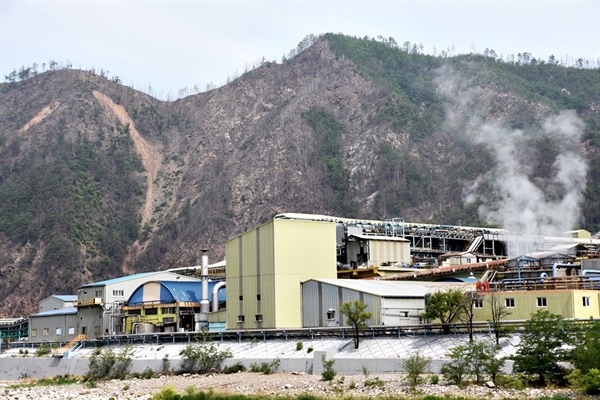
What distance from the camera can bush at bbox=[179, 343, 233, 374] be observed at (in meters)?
49.5

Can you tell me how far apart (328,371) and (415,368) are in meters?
5.59

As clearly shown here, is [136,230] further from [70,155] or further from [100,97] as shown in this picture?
[100,97]

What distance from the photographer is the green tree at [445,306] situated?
44875 mm

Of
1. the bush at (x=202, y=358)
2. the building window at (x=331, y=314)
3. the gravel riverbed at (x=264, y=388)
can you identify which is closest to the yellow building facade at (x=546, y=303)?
the gravel riverbed at (x=264, y=388)

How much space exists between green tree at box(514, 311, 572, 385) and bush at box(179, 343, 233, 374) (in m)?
19.5

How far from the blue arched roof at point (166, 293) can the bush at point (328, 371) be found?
84.1ft

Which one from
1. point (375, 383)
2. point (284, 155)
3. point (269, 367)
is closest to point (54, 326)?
point (269, 367)

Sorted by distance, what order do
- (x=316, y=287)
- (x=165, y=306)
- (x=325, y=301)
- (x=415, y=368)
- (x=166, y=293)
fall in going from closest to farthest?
(x=415, y=368) < (x=325, y=301) < (x=316, y=287) < (x=165, y=306) < (x=166, y=293)

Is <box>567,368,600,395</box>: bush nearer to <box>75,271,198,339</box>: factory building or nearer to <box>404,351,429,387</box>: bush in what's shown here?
<box>404,351,429,387</box>: bush

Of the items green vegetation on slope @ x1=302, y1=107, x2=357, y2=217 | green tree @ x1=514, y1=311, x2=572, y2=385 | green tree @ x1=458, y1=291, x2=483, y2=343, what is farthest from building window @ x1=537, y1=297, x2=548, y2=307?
green vegetation on slope @ x1=302, y1=107, x2=357, y2=217

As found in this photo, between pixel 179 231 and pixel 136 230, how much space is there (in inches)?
556

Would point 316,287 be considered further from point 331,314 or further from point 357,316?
point 357,316

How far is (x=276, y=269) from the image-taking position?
55312mm

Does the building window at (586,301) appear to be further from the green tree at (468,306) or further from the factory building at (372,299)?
the factory building at (372,299)
